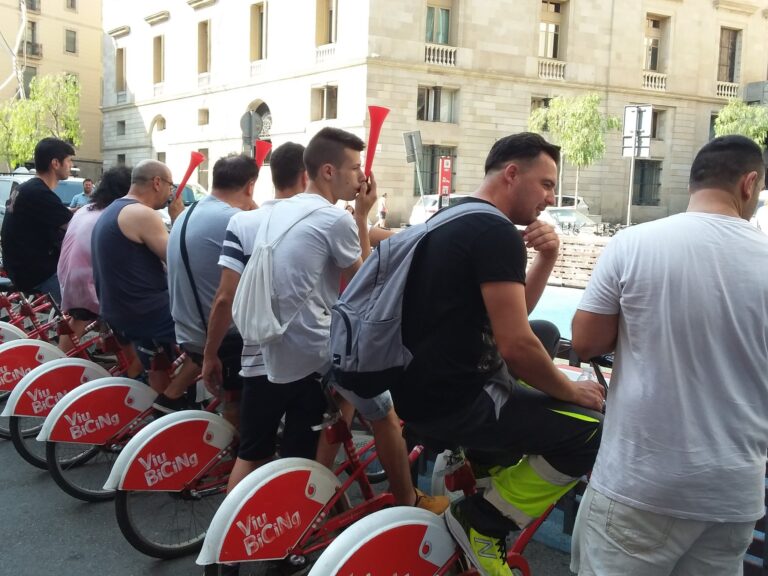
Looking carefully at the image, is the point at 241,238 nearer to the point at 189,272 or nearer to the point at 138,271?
the point at 189,272

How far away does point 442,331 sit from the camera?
2598 millimetres

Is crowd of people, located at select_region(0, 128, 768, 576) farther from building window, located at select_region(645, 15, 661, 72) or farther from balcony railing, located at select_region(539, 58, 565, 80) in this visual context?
building window, located at select_region(645, 15, 661, 72)

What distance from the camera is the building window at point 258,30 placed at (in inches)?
1544

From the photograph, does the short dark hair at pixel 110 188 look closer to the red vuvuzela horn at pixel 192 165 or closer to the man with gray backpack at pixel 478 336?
the red vuvuzela horn at pixel 192 165

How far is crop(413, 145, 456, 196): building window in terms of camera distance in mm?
33875

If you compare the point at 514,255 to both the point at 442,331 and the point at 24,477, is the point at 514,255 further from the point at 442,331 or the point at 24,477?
the point at 24,477

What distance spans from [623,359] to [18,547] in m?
3.42

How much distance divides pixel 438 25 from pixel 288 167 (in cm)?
3345

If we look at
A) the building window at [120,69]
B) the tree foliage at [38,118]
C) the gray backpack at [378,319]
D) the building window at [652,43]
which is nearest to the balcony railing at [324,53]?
the building window at [652,43]

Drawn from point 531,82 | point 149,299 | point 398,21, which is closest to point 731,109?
point 531,82

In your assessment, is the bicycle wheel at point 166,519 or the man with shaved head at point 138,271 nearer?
the bicycle wheel at point 166,519

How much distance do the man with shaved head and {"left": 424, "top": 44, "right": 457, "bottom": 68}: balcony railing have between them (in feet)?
102

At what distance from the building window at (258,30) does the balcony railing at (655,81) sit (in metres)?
18.8

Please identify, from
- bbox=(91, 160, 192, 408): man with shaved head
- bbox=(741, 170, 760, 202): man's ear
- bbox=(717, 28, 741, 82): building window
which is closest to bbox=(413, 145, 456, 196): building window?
bbox=(717, 28, 741, 82): building window
